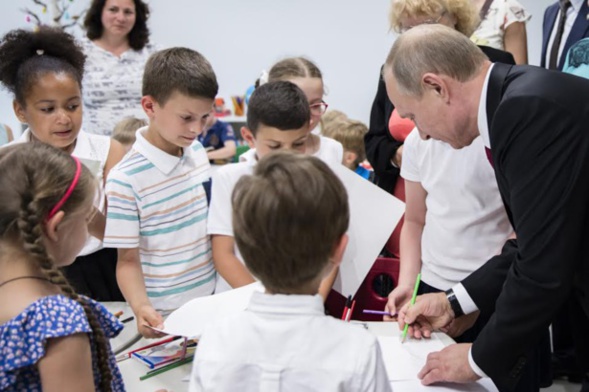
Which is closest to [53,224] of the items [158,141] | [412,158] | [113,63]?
[158,141]

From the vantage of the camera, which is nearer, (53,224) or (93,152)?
(53,224)

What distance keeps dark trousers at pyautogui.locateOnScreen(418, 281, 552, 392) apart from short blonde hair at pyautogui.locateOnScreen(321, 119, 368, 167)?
1.76 meters

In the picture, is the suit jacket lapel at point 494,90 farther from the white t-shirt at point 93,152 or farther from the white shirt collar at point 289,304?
the white t-shirt at point 93,152

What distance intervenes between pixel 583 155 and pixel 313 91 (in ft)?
3.70

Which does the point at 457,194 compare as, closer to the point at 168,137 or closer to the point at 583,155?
the point at 583,155

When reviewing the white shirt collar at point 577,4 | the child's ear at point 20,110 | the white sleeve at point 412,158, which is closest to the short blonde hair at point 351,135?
the white shirt collar at point 577,4

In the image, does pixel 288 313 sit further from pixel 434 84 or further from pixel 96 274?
pixel 96 274

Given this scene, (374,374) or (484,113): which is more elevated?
(484,113)

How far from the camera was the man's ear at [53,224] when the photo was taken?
3.25 feet

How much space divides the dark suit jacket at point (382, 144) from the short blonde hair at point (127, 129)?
110cm

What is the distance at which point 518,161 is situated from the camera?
1146 millimetres

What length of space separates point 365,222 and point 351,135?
6.15ft

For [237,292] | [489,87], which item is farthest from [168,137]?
[489,87]


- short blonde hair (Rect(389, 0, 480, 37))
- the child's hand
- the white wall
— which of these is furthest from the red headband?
the white wall
